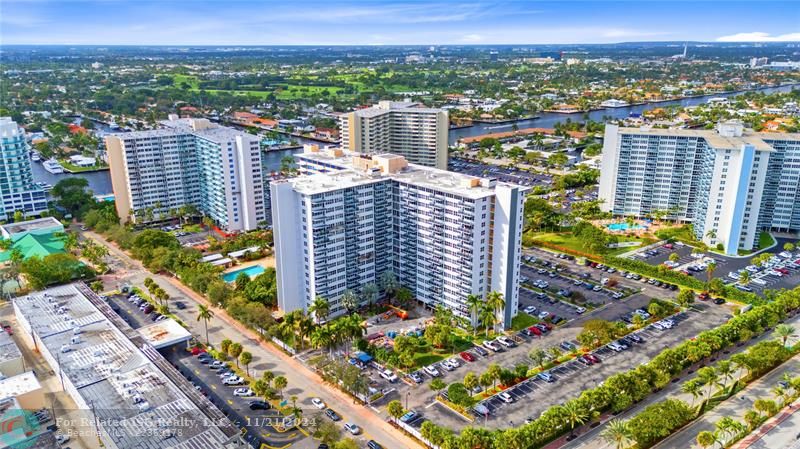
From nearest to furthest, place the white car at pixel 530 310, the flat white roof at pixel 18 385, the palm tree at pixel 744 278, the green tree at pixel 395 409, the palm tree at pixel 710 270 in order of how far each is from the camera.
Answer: the green tree at pixel 395 409
the flat white roof at pixel 18 385
the white car at pixel 530 310
the palm tree at pixel 710 270
the palm tree at pixel 744 278

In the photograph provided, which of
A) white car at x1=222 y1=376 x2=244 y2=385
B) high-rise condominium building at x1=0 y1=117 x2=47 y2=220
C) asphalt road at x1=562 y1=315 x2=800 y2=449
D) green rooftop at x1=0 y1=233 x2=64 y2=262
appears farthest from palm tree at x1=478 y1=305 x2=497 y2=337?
high-rise condominium building at x1=0 y1=117 x2=47 y2=220

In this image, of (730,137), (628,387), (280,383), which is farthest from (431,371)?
(730,137)

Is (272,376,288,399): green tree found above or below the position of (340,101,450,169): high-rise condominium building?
below

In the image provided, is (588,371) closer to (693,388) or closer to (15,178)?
(693,388)

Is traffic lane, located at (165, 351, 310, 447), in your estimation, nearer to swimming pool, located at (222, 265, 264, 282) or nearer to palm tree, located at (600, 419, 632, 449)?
swimming pool, located at (222, 265, 264, 282)

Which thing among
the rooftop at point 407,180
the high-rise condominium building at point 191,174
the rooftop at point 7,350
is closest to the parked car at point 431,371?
the rooftop at point 407,180

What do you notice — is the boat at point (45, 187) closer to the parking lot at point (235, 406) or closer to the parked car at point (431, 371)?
the parking lot at point (235, 406)
